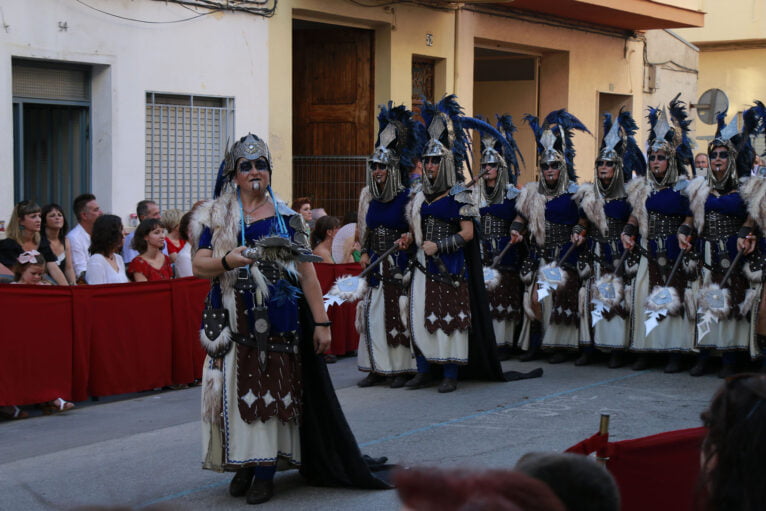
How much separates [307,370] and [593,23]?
16978 millimetres

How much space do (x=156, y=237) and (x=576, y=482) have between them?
810cm

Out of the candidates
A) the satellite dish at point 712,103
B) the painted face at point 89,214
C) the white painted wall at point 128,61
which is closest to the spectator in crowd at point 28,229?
the painted face at point 89,214

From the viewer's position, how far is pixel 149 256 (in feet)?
32.9

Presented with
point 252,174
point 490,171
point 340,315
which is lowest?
point 340,315

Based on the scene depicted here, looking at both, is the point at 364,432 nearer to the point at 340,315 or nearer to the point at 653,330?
the point at 653,330

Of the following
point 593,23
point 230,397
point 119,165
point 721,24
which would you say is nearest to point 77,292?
point 230,397

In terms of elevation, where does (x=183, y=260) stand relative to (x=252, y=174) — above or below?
below

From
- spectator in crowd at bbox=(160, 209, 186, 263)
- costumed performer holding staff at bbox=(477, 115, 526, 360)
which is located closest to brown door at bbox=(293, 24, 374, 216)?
spectator in crowd at bbox=(160, 209, 186, 263)

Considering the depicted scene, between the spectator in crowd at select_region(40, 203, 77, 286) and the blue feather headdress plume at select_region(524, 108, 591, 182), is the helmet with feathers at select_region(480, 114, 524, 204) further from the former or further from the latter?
the spectator in crowd at select_region(40, 203, 77, 286)

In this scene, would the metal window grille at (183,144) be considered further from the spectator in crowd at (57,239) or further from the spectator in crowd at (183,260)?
the spectator in crowd at (57,239)

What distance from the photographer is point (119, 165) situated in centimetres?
1334

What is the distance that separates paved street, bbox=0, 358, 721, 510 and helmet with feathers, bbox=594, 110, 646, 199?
69.3 inches

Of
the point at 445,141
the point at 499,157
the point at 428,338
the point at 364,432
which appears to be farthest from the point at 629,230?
the point at 364,432

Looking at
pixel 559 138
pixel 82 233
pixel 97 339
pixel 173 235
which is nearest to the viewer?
pixel 97 339
